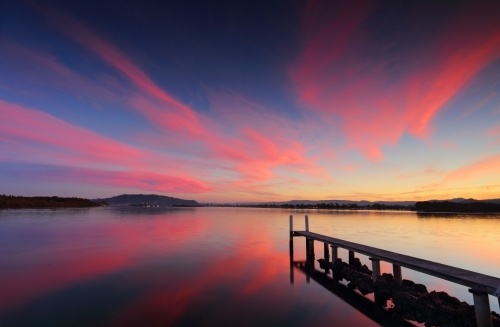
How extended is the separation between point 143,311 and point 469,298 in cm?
1545

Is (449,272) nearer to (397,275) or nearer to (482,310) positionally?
(482,310)

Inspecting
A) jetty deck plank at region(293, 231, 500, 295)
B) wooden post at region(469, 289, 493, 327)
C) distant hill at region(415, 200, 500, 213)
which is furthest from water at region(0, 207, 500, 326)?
distant hill at region(415, 200, 500, 213)

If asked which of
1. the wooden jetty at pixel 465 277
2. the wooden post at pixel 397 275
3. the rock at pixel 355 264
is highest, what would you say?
the wooden jetty at pixel 465 277

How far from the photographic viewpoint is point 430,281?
16031 millimetres

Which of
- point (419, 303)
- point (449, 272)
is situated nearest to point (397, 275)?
point (419, 303)

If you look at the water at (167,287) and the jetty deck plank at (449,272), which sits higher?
the jetty deck plank at (449,272)

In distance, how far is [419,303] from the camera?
10.4m

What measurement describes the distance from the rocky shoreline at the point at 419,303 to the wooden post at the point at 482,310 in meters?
0.59

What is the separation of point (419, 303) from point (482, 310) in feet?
9.11

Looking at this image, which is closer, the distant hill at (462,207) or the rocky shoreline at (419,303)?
the rocky shoreline at (419,303)

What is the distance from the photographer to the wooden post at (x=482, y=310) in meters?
7.79

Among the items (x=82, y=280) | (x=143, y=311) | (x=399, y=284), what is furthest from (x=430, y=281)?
(x=82, y=280)

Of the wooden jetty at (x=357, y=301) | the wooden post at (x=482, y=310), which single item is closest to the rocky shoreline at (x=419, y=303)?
the wooden jetty at (x=357, y=301)

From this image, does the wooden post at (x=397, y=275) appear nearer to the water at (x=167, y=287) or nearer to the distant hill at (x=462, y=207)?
the water at (x=167, y=287)
